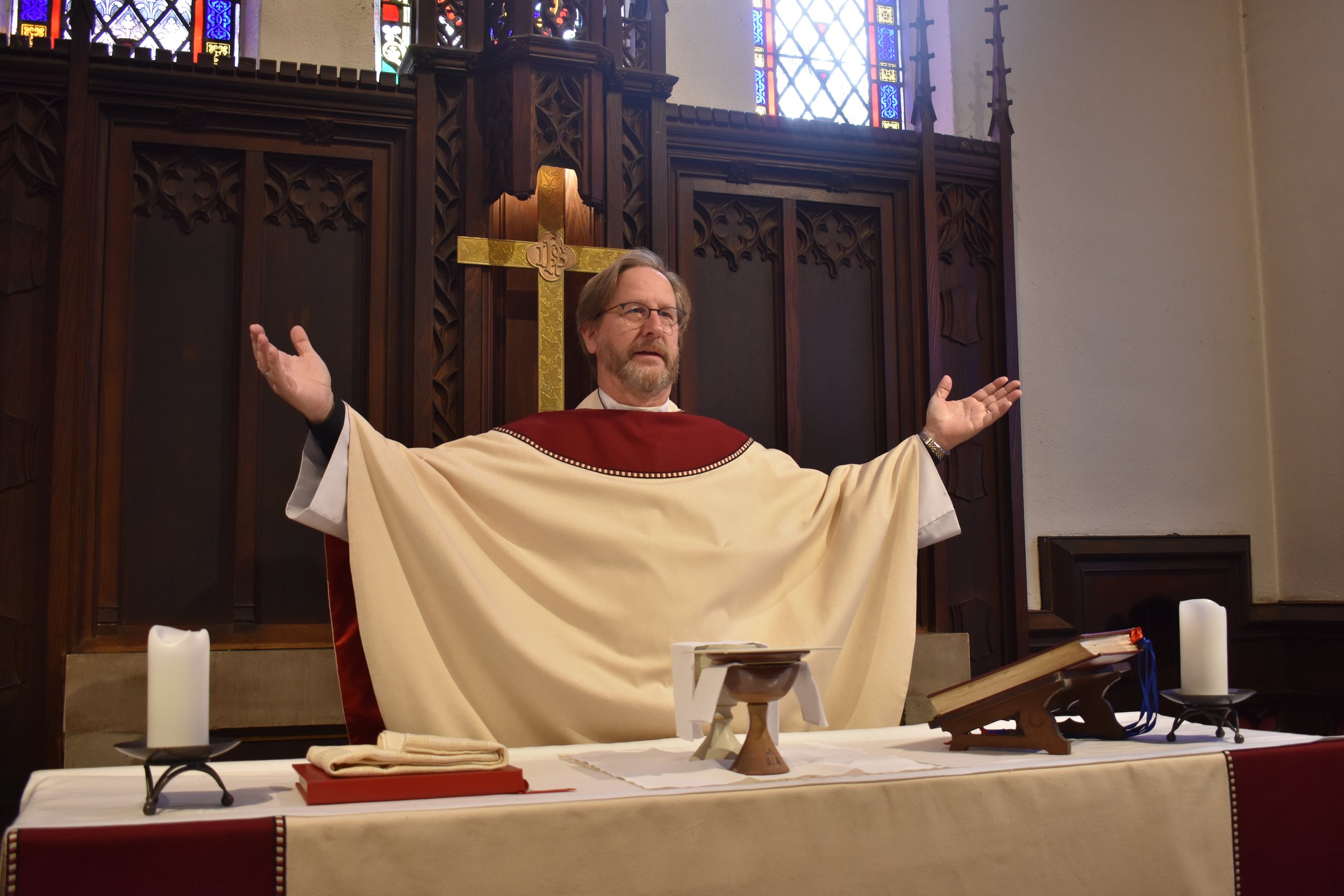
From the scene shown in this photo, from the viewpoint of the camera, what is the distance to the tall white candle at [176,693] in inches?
71.7

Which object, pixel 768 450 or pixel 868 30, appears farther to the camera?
pixel 868 30

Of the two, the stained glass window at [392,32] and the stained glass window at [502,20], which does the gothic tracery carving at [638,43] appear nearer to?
the stained glass window at [502,20]

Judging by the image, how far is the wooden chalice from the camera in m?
2.05

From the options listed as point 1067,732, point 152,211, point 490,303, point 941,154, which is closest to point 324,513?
point 490,303

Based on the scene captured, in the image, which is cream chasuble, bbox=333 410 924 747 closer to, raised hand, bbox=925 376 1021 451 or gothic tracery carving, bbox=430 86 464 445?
raised hand, bbox=925 376 1021 451

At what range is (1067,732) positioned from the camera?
2555mm

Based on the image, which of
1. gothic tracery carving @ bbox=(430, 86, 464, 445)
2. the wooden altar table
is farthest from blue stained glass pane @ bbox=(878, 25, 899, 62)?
the wooden altar table

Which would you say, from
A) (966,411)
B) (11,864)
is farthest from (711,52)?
(11,864)

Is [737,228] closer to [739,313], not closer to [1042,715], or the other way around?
[739,313]

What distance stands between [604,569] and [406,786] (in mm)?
1644

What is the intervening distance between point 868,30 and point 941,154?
1640 mm

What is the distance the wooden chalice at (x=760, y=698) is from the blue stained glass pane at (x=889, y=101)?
15.5ft

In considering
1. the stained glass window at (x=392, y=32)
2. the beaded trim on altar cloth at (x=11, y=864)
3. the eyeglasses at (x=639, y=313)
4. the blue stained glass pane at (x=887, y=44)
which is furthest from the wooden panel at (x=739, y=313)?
the beaded trim on altar cloth at (x=11, y=864)

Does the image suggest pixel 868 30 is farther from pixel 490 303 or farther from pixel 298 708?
pixel 298 708
